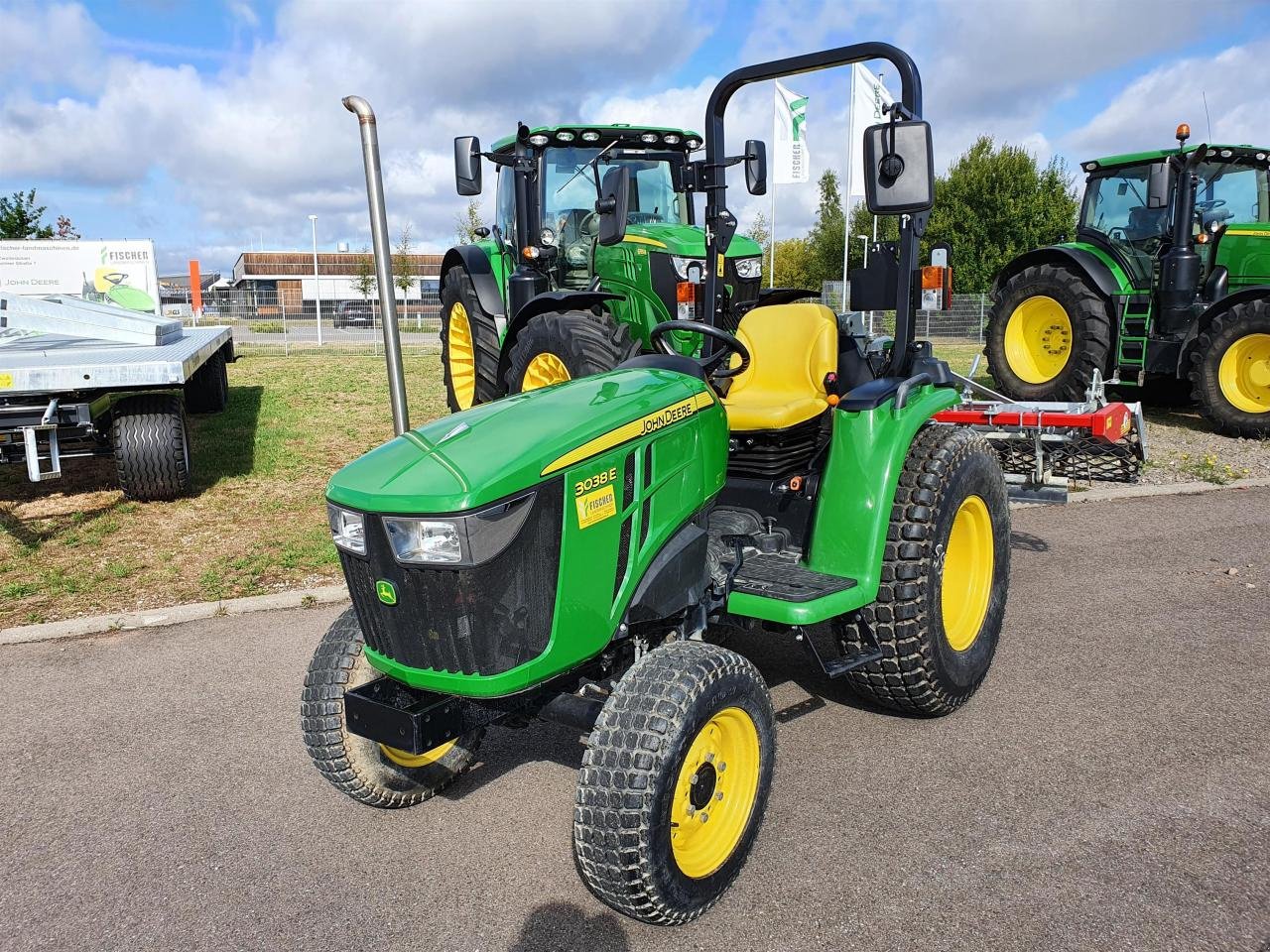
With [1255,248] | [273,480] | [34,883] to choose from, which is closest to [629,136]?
[273,480]

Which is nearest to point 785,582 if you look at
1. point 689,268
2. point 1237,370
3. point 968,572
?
point 968,572

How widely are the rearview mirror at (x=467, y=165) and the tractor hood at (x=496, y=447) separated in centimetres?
507

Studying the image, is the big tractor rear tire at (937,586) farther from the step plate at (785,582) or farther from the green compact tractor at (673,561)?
the step plate at (785,582)

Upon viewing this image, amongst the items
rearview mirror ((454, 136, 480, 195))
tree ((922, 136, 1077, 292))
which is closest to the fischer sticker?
rearview mirror ((454, 136, 480, 195))

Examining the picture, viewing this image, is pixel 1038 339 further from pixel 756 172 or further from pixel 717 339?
pixel 717 339

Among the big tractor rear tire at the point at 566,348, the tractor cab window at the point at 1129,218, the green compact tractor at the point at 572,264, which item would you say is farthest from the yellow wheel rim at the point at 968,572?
the tractor cab window at the point at 1129,218

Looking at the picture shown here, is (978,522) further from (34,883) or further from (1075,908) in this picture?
(34,883)

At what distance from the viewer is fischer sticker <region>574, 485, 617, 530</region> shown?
2395 millimetres

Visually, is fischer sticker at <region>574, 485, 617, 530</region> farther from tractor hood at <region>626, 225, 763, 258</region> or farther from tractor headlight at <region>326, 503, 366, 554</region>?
tractor hood at <region>626, 225, 763, 258</region>

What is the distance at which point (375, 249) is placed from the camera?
3.63 metres

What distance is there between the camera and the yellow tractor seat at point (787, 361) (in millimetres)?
3629

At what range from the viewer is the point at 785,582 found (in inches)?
118

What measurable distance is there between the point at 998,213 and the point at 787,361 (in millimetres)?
31040

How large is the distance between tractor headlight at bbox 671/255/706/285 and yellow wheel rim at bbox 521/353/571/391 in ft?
3.75
